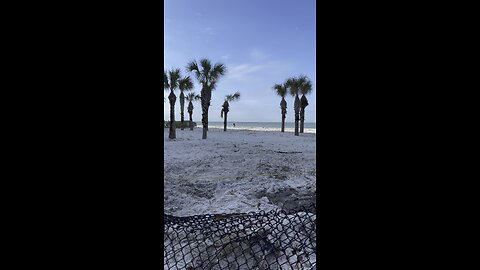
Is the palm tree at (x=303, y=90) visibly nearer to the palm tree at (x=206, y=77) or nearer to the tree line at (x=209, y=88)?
the tree line at (x=209, y=88)

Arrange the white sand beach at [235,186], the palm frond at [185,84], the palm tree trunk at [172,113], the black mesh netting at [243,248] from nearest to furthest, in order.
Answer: the black mesh netting at [243,248], the white sand beach at [235,186], the palm tree trunk at [172,113], the palm frond at [185,84]

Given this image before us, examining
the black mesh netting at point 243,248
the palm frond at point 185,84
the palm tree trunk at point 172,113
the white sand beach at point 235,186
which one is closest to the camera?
the black mesh netting at point 243,248

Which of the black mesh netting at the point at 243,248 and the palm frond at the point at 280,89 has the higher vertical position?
the palm frond at the point at 280,89

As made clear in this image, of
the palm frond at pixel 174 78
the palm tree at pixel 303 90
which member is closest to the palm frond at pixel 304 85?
the palm tree at pixel 303 90

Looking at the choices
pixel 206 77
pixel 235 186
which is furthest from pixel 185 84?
pixel 235 186

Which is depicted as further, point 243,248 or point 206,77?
point 206,77

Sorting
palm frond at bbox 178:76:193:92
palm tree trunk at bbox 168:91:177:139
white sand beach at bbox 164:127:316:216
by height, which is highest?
palm frond at bbox 178:76:193:92

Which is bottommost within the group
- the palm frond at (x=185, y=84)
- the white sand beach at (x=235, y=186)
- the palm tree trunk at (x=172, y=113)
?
the white sand beach at (x=235, y=186)

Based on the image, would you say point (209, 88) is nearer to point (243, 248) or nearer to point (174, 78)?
point (174, 78)

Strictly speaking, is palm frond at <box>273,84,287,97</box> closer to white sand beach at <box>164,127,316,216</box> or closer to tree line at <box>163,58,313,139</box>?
tree line at <box>163,58,313,139</box>

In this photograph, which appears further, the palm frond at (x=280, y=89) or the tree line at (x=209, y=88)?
the palm frond at (x=280, y=89)

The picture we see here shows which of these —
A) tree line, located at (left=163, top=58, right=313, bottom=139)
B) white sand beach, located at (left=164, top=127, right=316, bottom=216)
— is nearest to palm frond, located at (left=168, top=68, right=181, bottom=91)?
tree line, located at (left=163, top=58, right=313, bottom=139)
